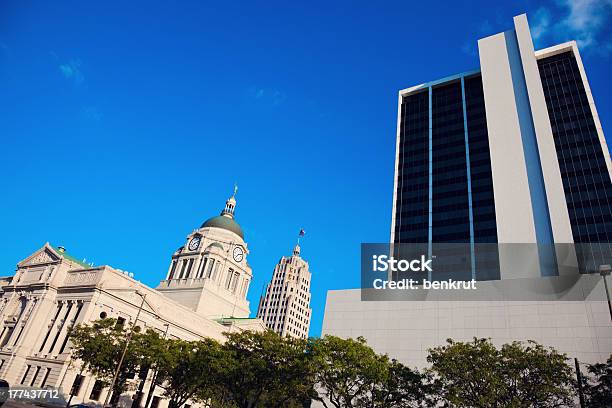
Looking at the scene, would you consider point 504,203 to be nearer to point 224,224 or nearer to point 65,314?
point 224,224

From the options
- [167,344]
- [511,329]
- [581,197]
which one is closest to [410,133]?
[581,197]

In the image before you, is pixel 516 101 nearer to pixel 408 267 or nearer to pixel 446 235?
pixel 446 235

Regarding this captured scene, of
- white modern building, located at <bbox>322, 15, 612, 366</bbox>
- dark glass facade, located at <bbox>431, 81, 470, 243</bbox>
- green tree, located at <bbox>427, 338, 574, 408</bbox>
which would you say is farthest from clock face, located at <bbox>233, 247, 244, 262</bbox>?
green tree, located at <bbox>427, 338, 574, 408</bbox>

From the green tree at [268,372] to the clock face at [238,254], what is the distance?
75019 millimetres

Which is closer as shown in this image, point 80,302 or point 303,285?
point 80,302

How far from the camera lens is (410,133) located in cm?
10956

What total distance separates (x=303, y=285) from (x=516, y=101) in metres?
110

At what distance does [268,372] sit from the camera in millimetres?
42625

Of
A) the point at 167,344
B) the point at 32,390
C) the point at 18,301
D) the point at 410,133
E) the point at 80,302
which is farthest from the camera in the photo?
the point at 410,133

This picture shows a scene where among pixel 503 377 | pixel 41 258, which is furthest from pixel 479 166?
pixel 41 258

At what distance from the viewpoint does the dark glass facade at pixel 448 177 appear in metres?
85.6

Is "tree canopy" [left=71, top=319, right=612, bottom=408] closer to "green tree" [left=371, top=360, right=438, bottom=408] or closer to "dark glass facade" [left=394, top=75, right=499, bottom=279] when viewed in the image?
"green tree" [left=371, top=360, right=438, bottom=408]

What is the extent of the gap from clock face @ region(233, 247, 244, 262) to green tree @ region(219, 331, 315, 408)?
246 ft

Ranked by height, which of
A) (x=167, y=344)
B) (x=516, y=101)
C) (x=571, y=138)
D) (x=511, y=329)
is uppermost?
(x=516, y=101)
